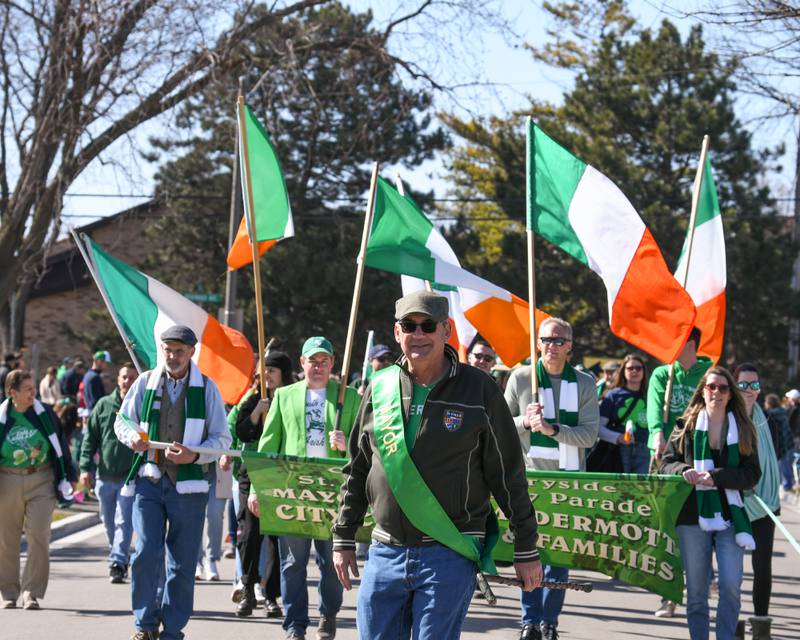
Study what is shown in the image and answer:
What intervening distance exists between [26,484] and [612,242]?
14.9ft

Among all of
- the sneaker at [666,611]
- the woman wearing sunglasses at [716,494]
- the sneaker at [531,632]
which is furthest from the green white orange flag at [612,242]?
the sneaker at [666,611]

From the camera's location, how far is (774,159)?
131 ft

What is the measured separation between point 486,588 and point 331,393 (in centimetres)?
339

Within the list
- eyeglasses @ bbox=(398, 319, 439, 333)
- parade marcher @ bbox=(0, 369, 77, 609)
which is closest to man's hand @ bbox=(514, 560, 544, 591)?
eyeglasses @ bbox=(398, 319, 439, 333)

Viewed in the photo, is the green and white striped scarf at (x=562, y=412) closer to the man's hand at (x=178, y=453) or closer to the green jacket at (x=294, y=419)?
the green jacket at (x=294, y=419)

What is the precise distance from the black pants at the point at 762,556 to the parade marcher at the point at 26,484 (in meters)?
4.85

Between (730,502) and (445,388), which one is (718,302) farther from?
(445,388)

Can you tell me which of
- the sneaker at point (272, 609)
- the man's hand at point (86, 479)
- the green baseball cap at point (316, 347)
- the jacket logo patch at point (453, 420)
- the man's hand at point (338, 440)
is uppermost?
the green baseball cap at point (316, 347)

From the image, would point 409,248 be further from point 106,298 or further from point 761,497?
point 761,497

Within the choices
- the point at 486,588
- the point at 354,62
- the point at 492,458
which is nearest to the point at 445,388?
the point at 492,458

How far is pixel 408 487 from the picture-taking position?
5.14m

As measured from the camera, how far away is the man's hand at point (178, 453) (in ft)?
25.3

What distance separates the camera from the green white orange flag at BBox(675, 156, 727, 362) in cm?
1070

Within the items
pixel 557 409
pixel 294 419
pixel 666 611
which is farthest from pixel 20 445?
pixel 666 611
